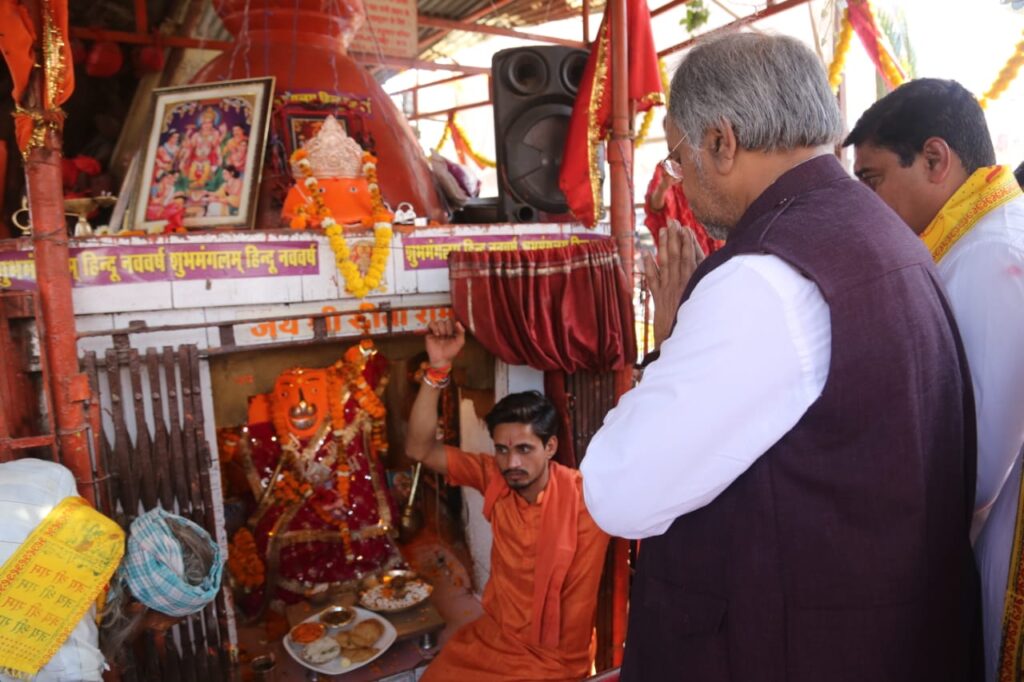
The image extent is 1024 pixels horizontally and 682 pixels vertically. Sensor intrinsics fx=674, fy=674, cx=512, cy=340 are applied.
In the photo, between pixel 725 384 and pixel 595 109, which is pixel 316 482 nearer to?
pixel 595 109

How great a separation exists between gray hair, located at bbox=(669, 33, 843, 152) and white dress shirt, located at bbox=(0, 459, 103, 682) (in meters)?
1.85

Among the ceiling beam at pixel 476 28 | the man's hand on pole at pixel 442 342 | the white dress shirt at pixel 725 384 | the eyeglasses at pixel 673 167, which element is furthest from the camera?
the ceiling beam at pixel 476 28

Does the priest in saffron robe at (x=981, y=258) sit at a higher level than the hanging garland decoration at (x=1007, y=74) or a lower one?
lower

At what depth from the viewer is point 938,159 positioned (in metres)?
1.86

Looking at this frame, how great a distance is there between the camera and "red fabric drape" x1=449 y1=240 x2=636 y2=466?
3.38 metres

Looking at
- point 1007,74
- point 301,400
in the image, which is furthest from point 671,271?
point 1007,74

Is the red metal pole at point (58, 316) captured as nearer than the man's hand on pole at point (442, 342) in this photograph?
Yes

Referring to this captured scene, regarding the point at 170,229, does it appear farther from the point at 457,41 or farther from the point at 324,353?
the point at 457,41

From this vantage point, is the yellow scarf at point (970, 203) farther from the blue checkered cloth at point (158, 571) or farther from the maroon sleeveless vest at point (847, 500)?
the blue checkered cloth at point (158, 571)

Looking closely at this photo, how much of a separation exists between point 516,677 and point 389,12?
4.80 metres

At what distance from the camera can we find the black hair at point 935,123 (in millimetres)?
1844

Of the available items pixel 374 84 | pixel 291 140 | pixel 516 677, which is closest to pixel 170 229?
pixel 291 140

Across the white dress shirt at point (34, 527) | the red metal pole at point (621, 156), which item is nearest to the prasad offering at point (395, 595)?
the red metal pole at point (621, 156)

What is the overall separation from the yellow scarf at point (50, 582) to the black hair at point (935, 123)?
2.45 metres
